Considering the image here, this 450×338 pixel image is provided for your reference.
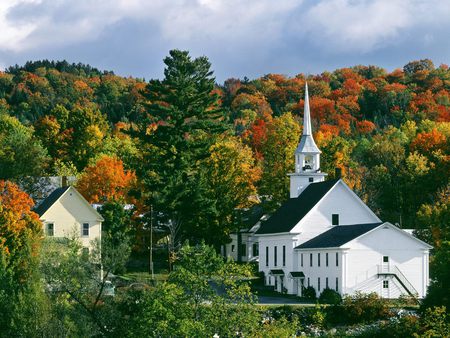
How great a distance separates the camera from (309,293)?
276ft

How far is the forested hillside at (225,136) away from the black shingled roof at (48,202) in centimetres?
643

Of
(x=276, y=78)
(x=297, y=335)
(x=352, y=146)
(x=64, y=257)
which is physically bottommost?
(x=297, y=335)

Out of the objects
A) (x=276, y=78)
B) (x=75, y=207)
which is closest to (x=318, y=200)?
(x=75, y=207)

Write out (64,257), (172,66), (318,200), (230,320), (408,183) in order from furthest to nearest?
1. (408,183)
2. (172,66)
3. (318,200)
4. (64,257)
5. (230,320)

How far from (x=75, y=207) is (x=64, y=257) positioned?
1024 inches

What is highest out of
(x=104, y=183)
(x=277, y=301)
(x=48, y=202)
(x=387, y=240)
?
(x=104, y=183)

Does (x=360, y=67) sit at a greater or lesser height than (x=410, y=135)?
greater

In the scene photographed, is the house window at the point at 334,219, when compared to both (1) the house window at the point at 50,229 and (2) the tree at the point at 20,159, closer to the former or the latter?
(1) the house window at the point at 50,229

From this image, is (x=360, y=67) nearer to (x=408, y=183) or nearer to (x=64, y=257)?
(x=408, y=183)

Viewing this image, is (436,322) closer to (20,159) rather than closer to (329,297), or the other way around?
(329,297)

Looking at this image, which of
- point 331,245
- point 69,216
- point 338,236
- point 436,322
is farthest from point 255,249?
point 436,322

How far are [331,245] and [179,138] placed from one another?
1771cm

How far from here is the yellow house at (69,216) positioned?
299 ft

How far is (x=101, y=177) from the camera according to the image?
103688mm
